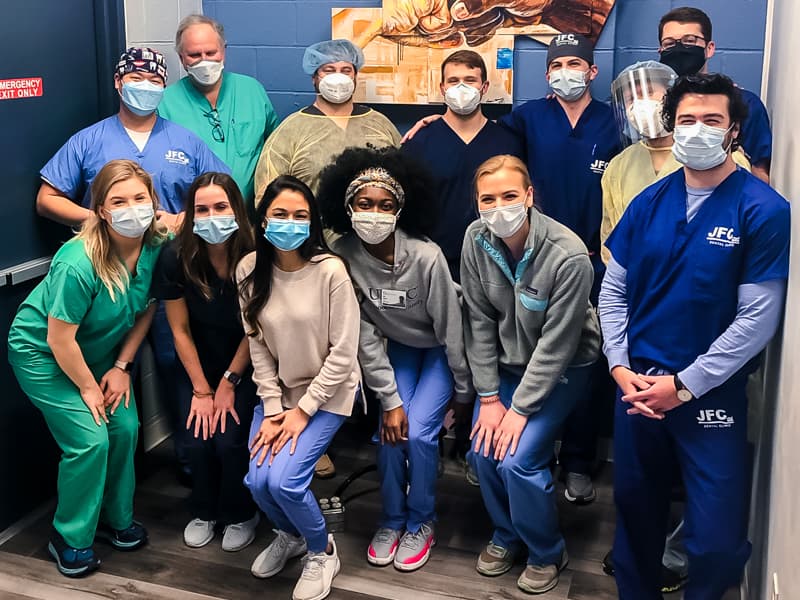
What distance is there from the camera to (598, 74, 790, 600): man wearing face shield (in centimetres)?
191

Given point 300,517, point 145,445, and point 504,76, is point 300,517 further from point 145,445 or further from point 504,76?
point 504,76

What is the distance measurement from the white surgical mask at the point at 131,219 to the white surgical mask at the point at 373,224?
573 mm

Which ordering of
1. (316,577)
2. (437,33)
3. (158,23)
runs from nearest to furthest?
1. (316,577)
2. (437,33)
3. (158,23)

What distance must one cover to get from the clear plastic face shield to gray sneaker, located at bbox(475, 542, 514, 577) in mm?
1258

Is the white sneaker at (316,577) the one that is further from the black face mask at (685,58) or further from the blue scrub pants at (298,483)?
the black face mask at (685,58)

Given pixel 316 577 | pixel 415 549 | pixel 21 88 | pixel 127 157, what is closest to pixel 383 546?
pixel 415 549

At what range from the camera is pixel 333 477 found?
3.13 metres

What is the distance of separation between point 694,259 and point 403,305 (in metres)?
0.90

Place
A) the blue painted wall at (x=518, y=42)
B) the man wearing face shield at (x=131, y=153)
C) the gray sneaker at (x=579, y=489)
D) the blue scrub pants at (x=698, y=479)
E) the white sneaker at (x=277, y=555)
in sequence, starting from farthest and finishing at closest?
1. the blue painted wall at (x=518, y=42)
2. the gray sneaker at (x=579, y=489)
3. the man wearing face shield at (x=131, y=153)
4. the white sneaker at (x=277, y=555)
5. the blue scrub pants at (x=698, y=479)

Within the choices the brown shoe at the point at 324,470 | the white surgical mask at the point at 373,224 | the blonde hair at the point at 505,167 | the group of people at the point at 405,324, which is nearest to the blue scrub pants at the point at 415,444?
the group of people at the point at 405,324

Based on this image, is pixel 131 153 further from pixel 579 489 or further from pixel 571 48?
pixel 579 489

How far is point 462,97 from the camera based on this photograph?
2803 millimetres

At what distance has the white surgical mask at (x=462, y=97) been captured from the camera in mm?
2799

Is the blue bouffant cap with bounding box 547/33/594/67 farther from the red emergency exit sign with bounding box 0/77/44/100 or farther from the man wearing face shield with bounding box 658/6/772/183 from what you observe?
the red emergency exit sign with bounding box 0/77/44/100
